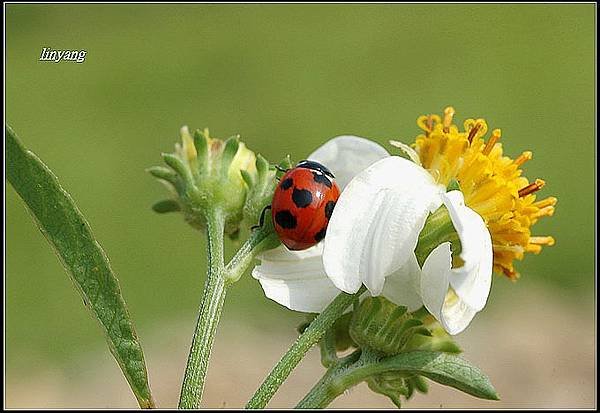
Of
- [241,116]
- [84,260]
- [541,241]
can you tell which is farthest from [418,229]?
[241,116]

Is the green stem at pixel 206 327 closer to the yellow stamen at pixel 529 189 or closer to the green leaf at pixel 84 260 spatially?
the green leaf at pixel 84 260

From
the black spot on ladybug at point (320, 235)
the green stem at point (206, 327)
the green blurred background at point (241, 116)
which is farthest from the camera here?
the green blurred background at point (241, 116)

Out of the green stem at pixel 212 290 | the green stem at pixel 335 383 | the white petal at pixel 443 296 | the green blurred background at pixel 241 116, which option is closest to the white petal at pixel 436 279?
the white petal at pixel 443 296

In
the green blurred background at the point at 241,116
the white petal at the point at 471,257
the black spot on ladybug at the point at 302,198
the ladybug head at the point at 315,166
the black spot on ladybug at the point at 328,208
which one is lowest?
the green blurred background at the point at 241,116

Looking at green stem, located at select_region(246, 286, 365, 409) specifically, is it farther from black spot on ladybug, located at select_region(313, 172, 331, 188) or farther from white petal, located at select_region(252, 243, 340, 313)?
black spot on ladybug, located at select_region(313, 172, 331, 188)

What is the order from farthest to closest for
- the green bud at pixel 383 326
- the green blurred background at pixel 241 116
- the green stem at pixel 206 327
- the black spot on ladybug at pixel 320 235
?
the green blurred background at pixel 241 116
the black spot on ladybug at pixel 320 235
the green bud at pixel 383 326
the green stem at pixel 206 327

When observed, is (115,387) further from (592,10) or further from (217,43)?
(592,10)


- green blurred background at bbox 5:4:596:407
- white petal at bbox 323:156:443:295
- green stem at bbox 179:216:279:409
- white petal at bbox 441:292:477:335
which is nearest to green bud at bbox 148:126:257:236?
green stem at bbox 179:216:279:409
